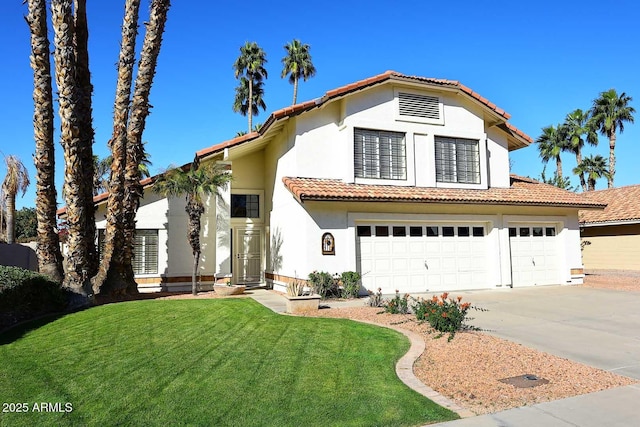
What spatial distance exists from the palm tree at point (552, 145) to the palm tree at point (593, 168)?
2017mm

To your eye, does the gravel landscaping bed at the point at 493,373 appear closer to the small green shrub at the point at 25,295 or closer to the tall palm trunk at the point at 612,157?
the small green shrub at the point at 25,295

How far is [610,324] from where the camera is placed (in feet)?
31.9

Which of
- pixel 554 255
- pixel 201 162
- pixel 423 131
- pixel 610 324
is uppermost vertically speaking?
pixel 423 131

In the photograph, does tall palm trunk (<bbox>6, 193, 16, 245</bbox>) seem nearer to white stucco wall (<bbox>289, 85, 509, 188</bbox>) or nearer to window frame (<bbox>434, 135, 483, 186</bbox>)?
white stucco wall (<bbox>289, 85, 509, 188</bbox>)

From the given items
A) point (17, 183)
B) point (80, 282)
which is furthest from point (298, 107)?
point (17, 183)

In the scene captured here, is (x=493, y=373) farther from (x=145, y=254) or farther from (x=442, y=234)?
(x=145, y=254)

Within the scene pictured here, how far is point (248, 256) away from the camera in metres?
18.7

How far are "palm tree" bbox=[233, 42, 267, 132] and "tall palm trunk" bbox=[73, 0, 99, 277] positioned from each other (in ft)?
83.4

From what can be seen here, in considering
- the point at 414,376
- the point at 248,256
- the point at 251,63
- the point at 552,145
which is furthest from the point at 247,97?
the point at 414,376

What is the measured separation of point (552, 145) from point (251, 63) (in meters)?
32.8

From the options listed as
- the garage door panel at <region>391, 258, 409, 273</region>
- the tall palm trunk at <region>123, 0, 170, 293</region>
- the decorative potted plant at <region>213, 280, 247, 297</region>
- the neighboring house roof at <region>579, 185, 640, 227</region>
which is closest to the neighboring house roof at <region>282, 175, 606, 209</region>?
the garage door panel at <region>391, 258, 409, 273</region>

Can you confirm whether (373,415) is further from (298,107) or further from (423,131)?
(423,131)

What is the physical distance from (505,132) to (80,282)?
56.0 ft

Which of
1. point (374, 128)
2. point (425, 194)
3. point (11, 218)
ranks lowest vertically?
point (425, 194)
